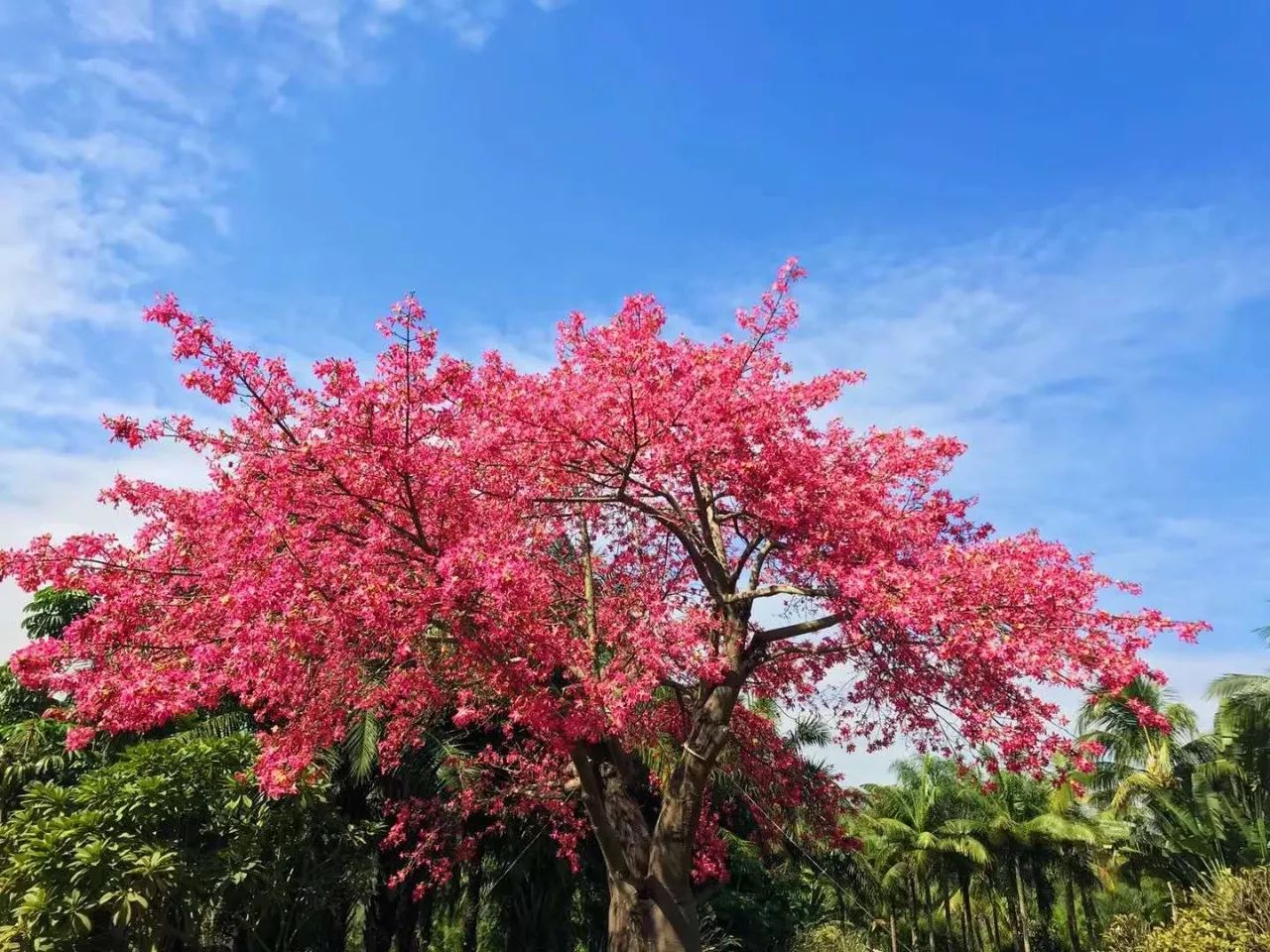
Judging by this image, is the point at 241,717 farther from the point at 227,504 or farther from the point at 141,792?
the point at 227,504

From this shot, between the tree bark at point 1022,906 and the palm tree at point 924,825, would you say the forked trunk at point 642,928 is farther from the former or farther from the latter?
the tree bark at point 1022,906

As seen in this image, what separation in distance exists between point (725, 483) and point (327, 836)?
1099 cm

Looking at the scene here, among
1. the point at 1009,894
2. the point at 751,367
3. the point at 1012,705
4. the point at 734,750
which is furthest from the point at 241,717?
the point at 1009,894

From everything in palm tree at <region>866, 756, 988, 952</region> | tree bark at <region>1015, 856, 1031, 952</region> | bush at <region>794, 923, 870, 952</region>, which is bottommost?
tree bark at <region>1015, 856, 1031, 952</region>

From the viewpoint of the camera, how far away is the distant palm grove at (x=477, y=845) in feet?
41.7

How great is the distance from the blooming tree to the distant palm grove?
6.74 ft

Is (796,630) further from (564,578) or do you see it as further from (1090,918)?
(1090,918)

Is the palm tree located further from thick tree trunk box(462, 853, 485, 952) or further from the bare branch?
the bare branch

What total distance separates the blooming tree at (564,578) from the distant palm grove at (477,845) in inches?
80.9

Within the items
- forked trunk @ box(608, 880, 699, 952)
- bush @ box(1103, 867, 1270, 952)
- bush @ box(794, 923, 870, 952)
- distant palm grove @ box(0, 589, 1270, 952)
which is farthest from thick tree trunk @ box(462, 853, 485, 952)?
bush @ box(1103, 867, 1270, 952)

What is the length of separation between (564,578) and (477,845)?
9420mm

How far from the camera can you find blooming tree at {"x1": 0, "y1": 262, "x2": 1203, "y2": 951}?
8.59 meters

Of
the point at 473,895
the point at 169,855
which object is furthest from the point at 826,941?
the point at 169,855

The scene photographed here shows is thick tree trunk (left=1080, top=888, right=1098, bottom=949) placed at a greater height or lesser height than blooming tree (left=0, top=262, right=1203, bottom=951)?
lesser
